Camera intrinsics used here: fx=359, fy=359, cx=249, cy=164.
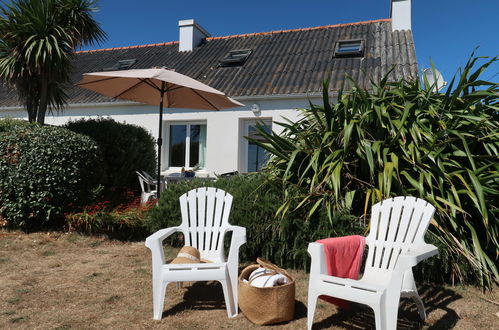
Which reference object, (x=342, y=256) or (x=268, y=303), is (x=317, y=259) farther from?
(x=268, y=303)

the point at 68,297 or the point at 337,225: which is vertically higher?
the point at 337,225

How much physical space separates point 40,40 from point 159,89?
96.2 inches

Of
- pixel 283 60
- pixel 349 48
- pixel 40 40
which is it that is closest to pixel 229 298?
pixel 40 40

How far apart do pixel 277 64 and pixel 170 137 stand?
156 inches

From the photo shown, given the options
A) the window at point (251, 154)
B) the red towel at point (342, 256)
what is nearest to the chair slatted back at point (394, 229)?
the red towel at point (342, 256)

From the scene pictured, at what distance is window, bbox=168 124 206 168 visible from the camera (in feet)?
34.8

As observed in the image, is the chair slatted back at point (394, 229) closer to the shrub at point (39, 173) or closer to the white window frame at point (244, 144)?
the shrub at point (39, 173)

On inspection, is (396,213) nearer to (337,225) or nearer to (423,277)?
(337,225)

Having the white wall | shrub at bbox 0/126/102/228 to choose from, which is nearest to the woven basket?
shrub at bbox 0/126/102/228

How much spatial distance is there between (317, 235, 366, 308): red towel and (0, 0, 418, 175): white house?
635cm

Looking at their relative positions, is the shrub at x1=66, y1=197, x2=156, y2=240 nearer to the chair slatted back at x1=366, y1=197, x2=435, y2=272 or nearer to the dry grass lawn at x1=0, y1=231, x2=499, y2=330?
the dry grass lawn at x1=0, y1=231, x2=499, y2=330

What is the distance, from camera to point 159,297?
2969mm

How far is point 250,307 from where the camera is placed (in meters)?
2.93

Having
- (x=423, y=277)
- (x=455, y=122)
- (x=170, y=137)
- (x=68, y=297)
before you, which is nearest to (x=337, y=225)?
(x=423, y=277)
